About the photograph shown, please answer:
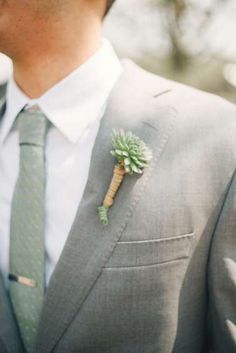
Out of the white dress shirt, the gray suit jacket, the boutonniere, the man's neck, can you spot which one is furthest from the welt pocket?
the man's neck

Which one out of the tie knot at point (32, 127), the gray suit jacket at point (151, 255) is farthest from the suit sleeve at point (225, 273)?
the tie knot at point (32, 127)

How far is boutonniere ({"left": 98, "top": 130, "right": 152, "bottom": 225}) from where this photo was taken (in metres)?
1.65

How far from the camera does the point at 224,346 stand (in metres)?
1.73

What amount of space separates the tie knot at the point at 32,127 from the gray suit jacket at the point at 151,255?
230 mm

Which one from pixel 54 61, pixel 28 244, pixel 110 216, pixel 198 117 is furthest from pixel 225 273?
pixel 54 61

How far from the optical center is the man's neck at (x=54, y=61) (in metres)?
1.93

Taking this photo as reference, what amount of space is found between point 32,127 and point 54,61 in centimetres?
27

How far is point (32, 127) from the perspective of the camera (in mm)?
1866

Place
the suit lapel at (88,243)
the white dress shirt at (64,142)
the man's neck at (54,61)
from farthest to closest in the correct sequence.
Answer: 1. the man's neck at (54,61)
2. the white dress shirt at (64,142)
3. the suit lapel at (88,243)

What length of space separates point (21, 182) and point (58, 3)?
0.65m

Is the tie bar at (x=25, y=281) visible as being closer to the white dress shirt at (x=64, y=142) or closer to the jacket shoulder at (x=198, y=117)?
the white dress shirt at (x=64, y=142)

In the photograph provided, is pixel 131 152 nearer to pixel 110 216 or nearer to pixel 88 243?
pixel 110 216

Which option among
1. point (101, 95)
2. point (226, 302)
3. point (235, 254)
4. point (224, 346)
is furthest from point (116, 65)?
point (224, 346)

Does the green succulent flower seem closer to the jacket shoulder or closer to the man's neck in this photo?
the jacket shoulder
